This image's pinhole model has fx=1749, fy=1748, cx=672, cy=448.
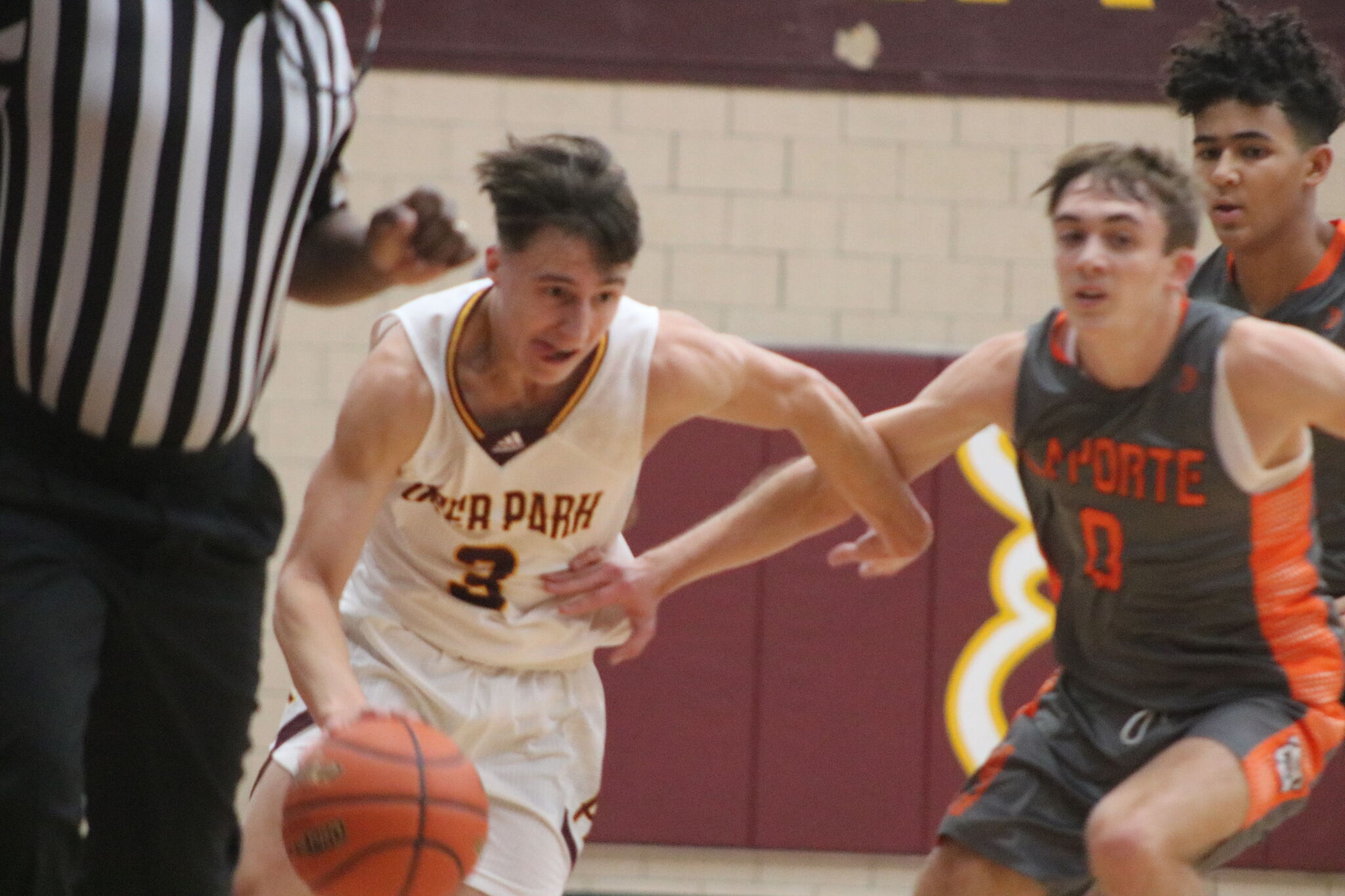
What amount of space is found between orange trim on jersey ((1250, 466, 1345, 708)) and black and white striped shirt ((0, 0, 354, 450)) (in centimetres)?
227

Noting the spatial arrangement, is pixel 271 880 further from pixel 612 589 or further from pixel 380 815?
pixel 612 589

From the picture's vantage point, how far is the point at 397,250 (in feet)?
8.82

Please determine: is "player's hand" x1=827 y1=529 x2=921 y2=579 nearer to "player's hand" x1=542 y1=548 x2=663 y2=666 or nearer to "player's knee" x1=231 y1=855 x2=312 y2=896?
"player's hand" x1=542 y1=548 x2=663 y2=666

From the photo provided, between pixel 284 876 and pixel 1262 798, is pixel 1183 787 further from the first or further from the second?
pixel 284 876

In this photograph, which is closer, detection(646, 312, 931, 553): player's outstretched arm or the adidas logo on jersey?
the adidas logo on jersey

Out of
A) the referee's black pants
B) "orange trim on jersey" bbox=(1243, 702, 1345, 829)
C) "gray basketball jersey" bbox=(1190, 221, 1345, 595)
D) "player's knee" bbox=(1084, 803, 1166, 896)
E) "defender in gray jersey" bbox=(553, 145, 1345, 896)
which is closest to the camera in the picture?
the referee's black pants

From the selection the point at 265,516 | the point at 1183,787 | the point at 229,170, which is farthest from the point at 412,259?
the point at 1183,787

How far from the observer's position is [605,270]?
12.2 feet

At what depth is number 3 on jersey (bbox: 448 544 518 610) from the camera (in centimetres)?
407

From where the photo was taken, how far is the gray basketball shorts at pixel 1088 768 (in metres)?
3.72

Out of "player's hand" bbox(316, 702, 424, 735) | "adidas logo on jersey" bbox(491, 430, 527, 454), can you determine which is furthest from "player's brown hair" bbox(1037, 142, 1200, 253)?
"player's hand" bbox(316, 702, 424, 735)

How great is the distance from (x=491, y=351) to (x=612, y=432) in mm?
330

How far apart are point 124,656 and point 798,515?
2.07 m

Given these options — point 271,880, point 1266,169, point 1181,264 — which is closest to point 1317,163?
point 1266,169
